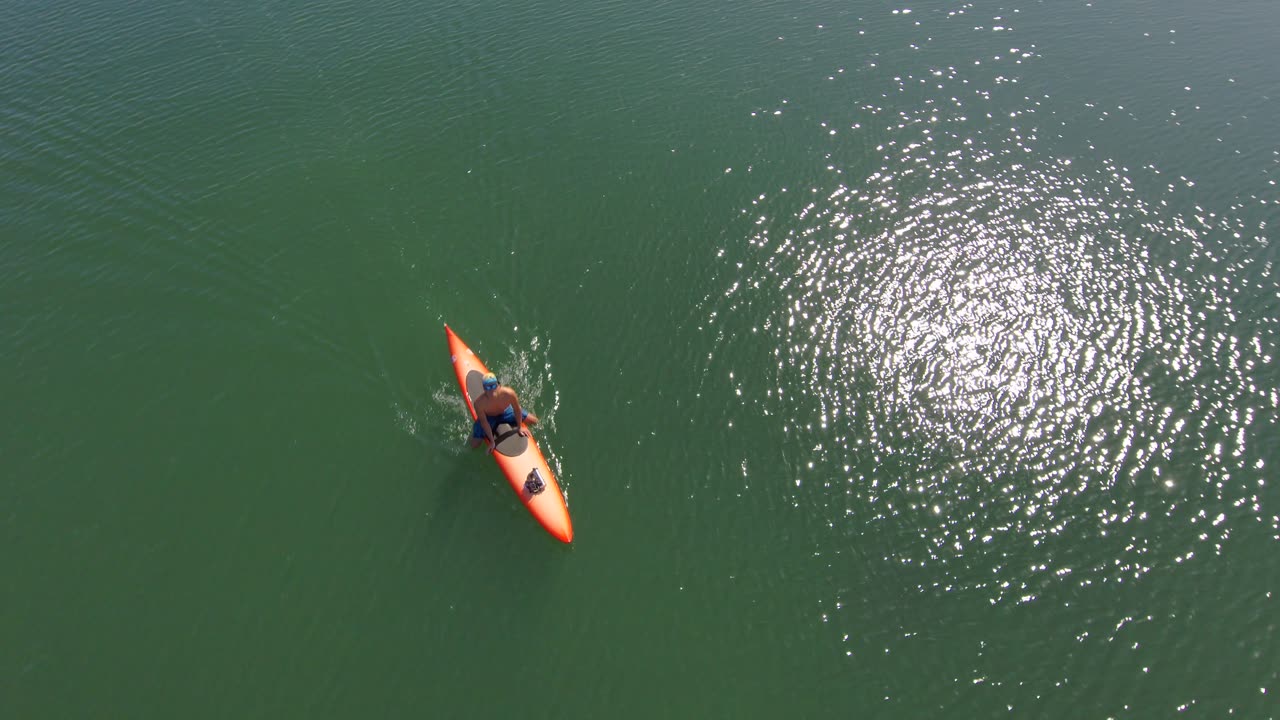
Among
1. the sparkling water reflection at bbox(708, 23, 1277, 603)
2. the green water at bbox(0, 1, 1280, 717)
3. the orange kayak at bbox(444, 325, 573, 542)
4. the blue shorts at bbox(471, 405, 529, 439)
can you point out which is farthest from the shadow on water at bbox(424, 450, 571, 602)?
the sparkling water reflection at bbox(708, 23, 1277, 603)

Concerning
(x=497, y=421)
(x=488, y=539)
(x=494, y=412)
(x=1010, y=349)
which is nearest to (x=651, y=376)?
(x=497, y=421)

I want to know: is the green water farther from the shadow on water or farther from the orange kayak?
the orange kayak

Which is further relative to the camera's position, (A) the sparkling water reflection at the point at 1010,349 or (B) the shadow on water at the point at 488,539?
(A) the sparkling water reflection at the point at 1010,349

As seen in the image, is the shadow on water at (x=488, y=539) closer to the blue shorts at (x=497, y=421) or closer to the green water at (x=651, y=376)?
the green water at (x=651, y=376)

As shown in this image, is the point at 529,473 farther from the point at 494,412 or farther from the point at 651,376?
the point at 651,376

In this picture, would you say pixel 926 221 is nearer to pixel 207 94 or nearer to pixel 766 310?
pixel 766 310

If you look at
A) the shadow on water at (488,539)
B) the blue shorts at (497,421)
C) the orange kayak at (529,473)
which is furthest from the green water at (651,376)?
the blue shorts at (497,421)
